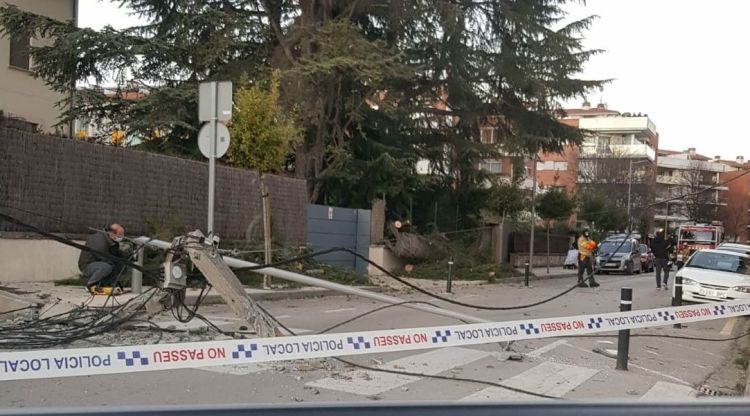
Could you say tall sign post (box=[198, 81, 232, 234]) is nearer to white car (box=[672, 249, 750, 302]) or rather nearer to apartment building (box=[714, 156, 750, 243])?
Answer: white car (box=[672, 249, 750, 302])

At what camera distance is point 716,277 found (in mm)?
14453

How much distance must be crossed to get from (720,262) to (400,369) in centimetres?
1167

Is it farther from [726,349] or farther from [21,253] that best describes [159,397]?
[726,349]

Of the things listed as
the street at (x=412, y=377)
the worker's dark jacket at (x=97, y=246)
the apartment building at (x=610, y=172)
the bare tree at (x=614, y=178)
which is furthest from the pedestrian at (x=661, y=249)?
the bare tree at (x=614, y=178)

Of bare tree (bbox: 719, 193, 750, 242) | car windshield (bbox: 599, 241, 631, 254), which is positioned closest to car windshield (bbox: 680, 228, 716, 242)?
car windshield (bbox: 599, 241, 631, 254)

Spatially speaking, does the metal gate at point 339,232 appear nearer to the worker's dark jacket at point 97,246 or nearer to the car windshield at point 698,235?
the worker's dark jacket at point 97,246

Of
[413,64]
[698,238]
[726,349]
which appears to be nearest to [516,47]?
[413,64]

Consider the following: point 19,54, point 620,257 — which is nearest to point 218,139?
point 19,54

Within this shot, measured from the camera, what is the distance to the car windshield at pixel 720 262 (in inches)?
606

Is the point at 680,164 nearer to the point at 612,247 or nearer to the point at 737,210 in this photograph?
the point at 737,210

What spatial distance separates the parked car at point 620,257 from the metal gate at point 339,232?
1448 cm

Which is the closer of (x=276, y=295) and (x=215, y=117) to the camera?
(x=215, y=117)

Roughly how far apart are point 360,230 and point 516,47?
9985 millimetres

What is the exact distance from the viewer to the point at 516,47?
25906 mm
